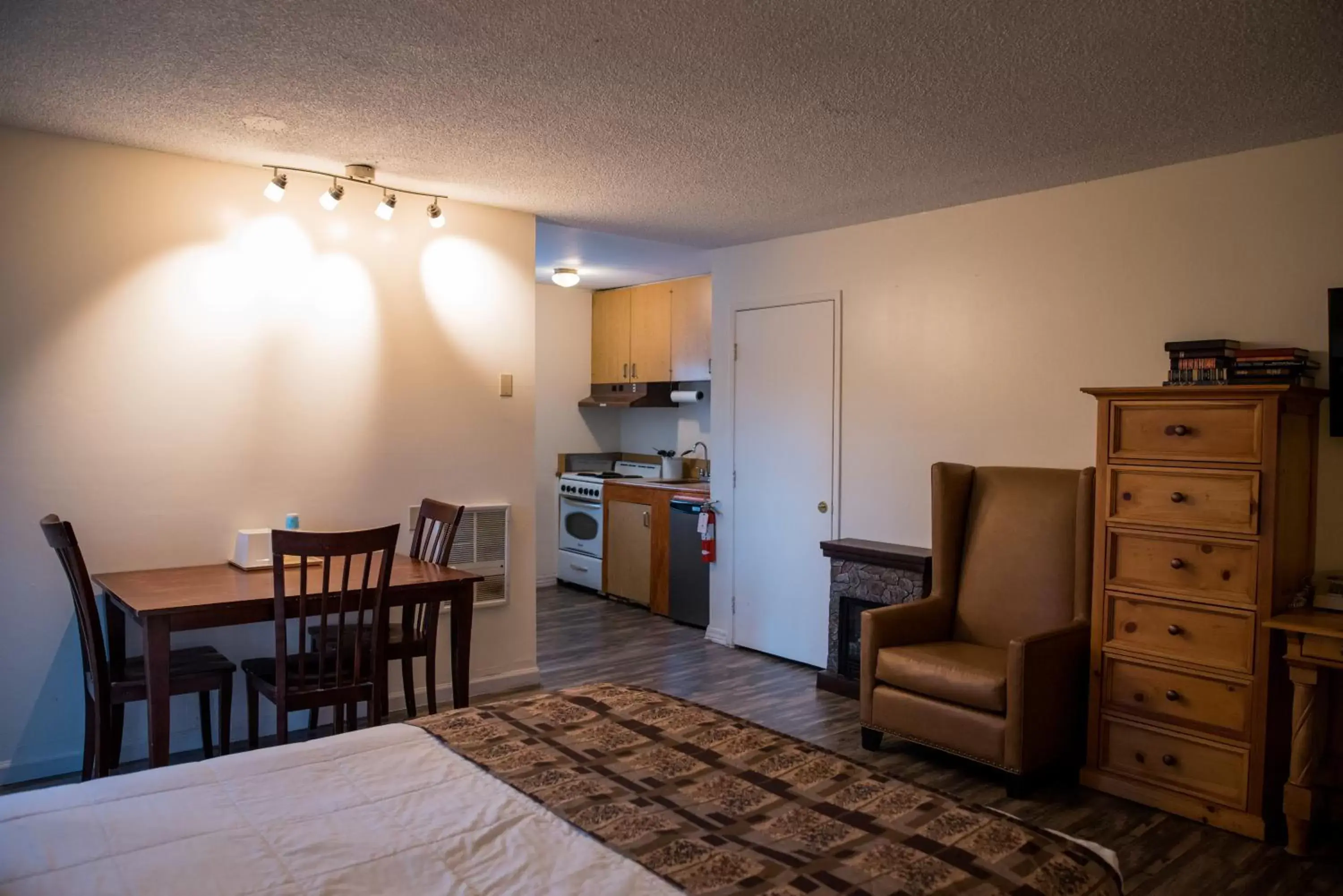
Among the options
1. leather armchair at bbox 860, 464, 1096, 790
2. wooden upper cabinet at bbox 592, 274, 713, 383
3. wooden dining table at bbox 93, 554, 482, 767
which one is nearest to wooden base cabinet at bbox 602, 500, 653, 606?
wooden upper cabinet at bbox 592, 274, 713, 383

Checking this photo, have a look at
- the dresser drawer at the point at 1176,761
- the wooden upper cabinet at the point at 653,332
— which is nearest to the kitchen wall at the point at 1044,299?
the dresser drawer at the point at 1176,761

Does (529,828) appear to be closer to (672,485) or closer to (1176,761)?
(1176,761)

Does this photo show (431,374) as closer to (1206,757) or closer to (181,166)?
(181,166)

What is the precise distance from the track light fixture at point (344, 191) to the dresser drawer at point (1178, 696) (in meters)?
3.48

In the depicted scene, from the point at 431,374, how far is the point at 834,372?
84.9 inches

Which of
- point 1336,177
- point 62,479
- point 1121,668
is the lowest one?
point 1121,668

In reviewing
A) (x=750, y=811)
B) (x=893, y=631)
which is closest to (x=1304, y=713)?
(x=893, y=631)

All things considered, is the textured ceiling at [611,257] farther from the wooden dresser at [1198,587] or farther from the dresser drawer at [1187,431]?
the wooden dresser at [1198,587]

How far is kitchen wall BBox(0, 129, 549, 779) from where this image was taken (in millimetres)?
3408

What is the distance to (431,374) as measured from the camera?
173 inches

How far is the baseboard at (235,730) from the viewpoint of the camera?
3389 mm

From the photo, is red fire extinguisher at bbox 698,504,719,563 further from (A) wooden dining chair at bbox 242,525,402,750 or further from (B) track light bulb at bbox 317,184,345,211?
(B) track light bulb at bbox 317,184,345,211

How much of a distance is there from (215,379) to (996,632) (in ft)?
11.5

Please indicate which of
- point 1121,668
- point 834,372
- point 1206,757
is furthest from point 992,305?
point 1206,757
